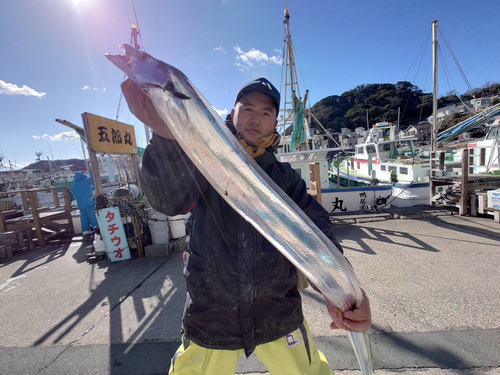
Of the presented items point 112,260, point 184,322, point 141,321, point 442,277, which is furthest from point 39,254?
point 442,277

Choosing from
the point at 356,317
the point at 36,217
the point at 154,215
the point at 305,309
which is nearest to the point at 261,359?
the point at 356,317

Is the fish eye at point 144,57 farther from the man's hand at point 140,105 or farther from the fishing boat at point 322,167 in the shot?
the fishing boat at point 322,167

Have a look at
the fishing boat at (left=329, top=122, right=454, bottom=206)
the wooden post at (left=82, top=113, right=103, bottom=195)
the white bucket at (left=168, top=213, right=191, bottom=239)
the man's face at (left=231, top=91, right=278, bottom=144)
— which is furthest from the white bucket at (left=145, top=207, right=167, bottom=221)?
the fishing boat at (left=329, top=122, right=454, bottom=206)

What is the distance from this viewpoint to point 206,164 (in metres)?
0.97

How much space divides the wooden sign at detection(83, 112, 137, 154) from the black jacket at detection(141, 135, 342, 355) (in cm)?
465

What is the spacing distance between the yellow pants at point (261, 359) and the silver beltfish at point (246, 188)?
65 centimetres

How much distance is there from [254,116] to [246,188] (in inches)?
27.8

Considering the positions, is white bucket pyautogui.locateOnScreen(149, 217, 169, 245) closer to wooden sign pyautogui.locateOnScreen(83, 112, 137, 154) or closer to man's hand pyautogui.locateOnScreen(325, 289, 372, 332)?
wooden sign pyautogui.locateOnScreen(83, 112, 137, 154)

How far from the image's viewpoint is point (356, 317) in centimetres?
102

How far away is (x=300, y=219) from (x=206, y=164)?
1.54 feet

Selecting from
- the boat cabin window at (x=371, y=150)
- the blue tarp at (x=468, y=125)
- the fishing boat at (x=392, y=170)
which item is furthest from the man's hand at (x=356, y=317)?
the boat cabin window at (x=371, y=150)

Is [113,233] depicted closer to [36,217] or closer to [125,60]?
[36,217]

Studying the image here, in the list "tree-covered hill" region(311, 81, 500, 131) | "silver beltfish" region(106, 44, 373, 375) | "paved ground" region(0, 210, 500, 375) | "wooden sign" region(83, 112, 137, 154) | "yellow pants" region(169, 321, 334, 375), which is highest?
"tree-covered hill" region(311, 81, 500, 131)

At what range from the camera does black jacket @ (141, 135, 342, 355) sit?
1.27 m
